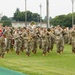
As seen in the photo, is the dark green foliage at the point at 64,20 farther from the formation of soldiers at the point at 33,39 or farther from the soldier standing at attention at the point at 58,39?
the soldier standing at attention at the point at 58,39

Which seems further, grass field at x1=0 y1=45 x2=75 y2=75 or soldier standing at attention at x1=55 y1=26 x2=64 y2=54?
soldier standing at attention at x1=55 y1=26 x2=64 y2=54

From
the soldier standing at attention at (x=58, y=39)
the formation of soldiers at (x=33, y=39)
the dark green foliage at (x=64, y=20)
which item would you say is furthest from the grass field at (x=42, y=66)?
the dark green foliage at (x=64, y=20)

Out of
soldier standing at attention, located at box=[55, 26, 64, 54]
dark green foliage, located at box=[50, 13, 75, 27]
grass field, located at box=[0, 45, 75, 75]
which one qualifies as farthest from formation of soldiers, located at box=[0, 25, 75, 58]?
dark green foliage, located at box=[50, 13, 75, 27]

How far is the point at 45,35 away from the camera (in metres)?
25.5

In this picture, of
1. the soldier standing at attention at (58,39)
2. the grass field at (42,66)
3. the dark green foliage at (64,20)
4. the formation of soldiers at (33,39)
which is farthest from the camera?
the dark green foliage at (64,20)

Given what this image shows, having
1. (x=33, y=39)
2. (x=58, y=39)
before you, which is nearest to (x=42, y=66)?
(x=58, y=39)

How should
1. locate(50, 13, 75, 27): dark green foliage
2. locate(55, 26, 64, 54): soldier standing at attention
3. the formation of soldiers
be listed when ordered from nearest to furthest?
the formation of soldiers, locate(55, 26, 64, 54): soldier standing at attention, locate(50, 13, 75, 27): dark green foliage

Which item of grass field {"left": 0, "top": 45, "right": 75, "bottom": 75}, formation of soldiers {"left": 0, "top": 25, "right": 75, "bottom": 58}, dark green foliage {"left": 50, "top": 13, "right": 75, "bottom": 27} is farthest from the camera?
dark green foliage {"left": 50, "top": 13, "right": 75, "bottom": 27}

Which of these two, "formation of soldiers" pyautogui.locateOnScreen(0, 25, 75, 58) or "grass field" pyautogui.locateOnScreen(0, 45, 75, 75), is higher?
"formation of soldiers" pyautogui.locateOnScreen(0, 25, 75, 58)

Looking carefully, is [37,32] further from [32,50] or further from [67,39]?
[67,39]

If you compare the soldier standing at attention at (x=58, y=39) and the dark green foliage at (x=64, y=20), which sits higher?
the dark green foliage at (x=64, y=20)

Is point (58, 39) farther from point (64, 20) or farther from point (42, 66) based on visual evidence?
point (64, 20)

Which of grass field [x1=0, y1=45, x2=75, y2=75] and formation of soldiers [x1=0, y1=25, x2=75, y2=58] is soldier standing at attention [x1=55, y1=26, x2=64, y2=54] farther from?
grass field [x1=0, y1=45, x2=75, y2=75]

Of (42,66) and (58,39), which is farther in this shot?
(58,39)
